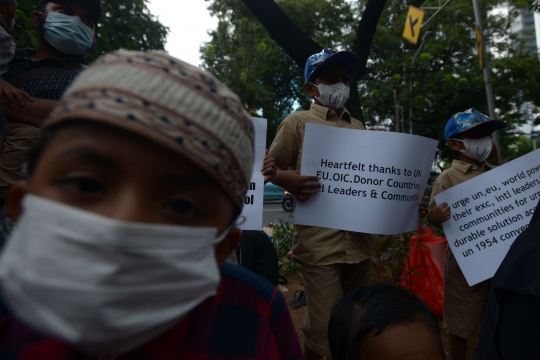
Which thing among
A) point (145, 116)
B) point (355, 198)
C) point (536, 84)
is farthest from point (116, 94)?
point (536, 84)

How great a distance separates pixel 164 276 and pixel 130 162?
197 mm

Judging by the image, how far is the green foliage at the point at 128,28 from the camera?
766cm

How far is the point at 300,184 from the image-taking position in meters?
2.24

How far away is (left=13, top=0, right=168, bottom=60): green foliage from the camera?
7663 millimetres

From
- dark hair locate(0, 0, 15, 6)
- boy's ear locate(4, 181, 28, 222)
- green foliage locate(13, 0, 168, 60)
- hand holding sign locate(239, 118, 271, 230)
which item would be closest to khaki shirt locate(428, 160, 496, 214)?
hand holding sign locate(239, 118, 271, 230)

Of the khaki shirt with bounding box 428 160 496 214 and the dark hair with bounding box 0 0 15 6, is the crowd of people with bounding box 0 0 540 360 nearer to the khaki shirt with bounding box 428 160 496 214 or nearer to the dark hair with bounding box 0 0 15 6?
the dark hair with bounding box 0 0 15 6

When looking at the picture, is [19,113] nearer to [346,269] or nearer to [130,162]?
[130,162]

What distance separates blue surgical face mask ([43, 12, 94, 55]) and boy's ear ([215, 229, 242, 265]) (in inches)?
66.5

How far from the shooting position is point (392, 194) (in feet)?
7.64

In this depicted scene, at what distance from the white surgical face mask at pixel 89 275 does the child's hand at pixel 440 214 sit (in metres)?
2.25

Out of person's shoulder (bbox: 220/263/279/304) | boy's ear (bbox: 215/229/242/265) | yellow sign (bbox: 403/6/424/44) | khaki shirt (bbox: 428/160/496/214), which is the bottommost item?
person's shoulder (bbox: 220/263/279/304)

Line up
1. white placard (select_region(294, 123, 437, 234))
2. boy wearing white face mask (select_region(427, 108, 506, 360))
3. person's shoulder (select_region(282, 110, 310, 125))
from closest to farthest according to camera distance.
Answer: white placard (select_region(294, 123, 437, 234)) < person's shoulder (select_region(282, 110, 310, 125)) < boy wearing white face mask (select_region(427, 108, 506, 360))

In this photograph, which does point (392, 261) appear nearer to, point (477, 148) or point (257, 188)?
point (477, 148)

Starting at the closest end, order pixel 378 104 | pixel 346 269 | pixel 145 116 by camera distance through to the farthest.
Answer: pixel 145 116 < pixel 346 269 < pixel 378 104
